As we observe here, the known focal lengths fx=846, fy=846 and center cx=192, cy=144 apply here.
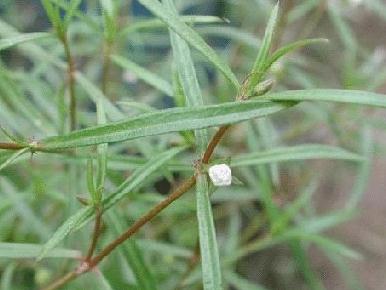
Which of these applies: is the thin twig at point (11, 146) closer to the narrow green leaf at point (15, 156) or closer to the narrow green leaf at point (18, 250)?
the narrow green leaf at point (15, 156)

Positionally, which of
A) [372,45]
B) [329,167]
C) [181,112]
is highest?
[372,45]

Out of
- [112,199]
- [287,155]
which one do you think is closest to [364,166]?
[287,155]

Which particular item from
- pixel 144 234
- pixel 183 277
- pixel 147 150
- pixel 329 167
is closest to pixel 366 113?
pixel 329 167

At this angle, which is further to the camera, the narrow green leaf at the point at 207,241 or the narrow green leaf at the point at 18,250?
the narrow green leaf at the point at 18,250

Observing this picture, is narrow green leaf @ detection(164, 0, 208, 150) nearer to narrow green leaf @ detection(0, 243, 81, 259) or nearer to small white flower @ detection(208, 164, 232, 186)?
small white flower @ detection(208, 164, 232, 186)

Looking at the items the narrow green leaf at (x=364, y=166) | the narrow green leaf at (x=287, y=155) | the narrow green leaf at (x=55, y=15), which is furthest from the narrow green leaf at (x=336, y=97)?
the narrow green leaf at (x=364, y=166)

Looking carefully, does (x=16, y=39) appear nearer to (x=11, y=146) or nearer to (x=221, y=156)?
(x=11, y=146)

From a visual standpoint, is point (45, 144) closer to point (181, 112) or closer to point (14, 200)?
point (181, 112)
